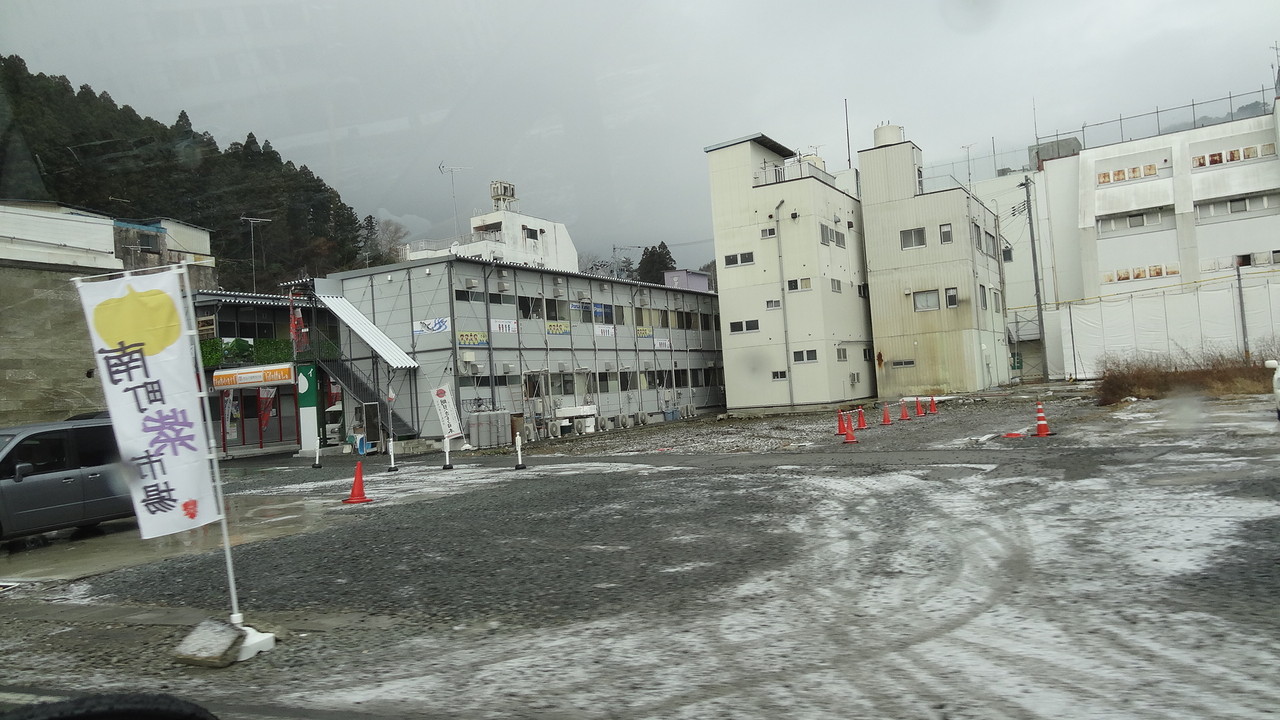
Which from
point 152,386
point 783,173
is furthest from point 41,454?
point 783,173

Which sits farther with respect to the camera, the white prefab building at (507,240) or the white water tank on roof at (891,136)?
the white prefab building at (507,240)

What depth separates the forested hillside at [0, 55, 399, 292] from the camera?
2298 centimetres

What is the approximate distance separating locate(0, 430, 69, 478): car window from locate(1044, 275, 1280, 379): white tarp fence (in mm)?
43284

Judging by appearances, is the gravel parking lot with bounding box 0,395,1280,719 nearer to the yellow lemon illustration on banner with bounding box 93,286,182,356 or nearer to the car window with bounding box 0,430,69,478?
the car window with bounding box 0,430,69,478

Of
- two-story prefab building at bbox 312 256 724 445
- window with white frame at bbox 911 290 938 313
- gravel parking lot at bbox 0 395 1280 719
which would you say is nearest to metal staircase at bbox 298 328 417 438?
two-story prefab building at bbox 312 256 724 445

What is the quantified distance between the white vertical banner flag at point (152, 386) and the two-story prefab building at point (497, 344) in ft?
76.7

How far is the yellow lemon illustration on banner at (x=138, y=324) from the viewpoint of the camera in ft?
20.0

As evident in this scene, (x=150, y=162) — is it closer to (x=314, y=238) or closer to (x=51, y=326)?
(x=51, y=326)

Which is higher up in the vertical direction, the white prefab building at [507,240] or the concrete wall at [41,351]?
the white prefab building at [507,240]

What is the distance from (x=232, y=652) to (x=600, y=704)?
2959 mm

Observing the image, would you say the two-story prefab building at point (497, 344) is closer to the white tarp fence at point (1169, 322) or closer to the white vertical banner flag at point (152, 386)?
the white vertical banner flag at point (152, 386)

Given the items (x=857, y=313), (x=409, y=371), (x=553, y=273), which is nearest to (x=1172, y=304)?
(x=857, y=313)

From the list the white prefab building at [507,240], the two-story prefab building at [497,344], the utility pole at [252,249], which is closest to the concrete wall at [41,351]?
the two-story prefab building at [497,344]

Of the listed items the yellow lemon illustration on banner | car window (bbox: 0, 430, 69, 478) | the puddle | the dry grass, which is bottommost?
the puddle
